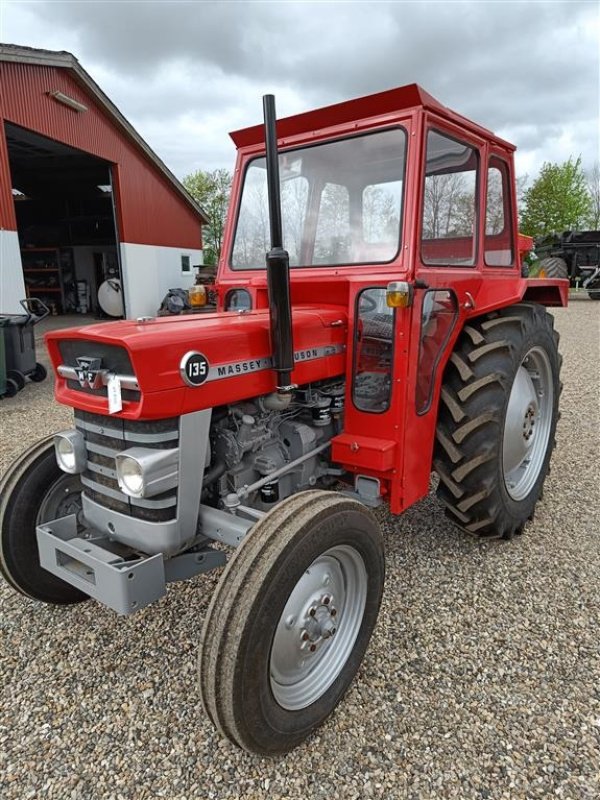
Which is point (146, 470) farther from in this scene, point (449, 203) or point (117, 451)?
point (449, 203)

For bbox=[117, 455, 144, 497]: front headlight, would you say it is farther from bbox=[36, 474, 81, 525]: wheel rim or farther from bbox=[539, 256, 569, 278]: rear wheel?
bbox=[539, 256, 569, 278]: rear wheel

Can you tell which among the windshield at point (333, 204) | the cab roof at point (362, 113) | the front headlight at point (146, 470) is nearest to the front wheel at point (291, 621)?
the front headlight at point (146, 470)

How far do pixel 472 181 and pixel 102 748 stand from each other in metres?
3.08

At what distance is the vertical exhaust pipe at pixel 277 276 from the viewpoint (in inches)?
70.6

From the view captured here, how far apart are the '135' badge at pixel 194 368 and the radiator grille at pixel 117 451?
0.54 feet

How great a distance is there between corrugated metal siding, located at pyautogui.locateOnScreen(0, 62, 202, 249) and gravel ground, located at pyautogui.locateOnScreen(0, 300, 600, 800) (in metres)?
9.22

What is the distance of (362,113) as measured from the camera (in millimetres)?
2598

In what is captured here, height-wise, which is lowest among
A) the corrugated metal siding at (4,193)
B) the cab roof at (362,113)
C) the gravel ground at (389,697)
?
the gravel ground at (389,697)

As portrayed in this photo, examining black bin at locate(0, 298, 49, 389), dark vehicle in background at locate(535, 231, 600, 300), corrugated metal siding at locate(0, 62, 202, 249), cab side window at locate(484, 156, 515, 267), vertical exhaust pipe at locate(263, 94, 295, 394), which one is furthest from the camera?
dark vehicle in background at locate(535, 231, 600, 300)

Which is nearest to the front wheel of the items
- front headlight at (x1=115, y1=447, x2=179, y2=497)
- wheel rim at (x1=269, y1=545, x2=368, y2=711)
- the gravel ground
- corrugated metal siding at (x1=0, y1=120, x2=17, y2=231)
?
wheel rim at (x1=269, y1=545, x2=368, y2=711)

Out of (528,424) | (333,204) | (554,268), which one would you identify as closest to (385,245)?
(333,204)

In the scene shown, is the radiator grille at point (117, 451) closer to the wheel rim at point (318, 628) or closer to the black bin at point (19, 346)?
the wheel rim at point (318, 628)

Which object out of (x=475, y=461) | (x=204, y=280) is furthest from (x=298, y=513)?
(x=204, y=280)

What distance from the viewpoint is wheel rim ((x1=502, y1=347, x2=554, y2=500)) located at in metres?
3.27
